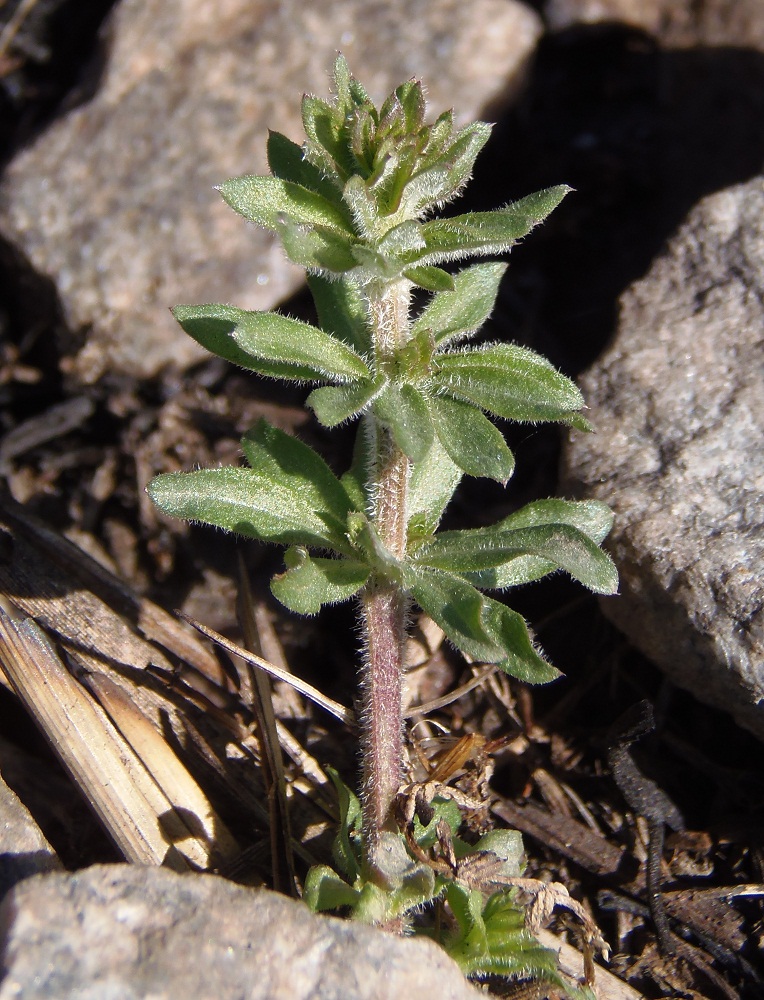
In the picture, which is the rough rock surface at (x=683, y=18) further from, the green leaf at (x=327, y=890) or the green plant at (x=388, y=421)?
the green leaf at (x=327, y=890)

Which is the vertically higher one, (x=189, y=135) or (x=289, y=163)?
(x=289, y=163)

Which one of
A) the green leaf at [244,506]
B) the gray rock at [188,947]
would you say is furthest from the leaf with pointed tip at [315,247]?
the gray rock at [188,947]

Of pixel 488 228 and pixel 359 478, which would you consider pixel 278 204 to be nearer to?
pixel 488 228

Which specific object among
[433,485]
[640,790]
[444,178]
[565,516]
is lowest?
[640,790]

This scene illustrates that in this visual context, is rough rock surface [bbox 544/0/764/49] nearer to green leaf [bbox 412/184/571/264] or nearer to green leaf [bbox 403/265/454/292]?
green leaf [bbox 412/184/571/264]

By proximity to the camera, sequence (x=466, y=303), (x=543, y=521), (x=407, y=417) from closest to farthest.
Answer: (x=407, y=417), (x=543, y=521), (x=466, y=303)

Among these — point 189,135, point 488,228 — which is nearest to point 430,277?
point 488,228
